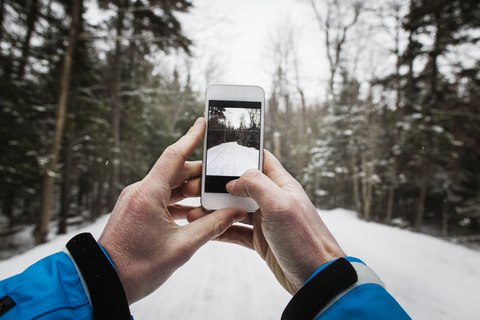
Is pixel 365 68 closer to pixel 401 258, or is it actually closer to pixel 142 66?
pixel 401 258

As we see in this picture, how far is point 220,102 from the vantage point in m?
1.14

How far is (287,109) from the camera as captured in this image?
387cm

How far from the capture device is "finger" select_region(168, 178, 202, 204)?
3.71 feet

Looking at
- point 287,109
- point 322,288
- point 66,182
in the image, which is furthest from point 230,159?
point 66,182

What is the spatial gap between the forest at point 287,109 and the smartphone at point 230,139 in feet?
6.58

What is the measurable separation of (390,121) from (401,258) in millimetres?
4988

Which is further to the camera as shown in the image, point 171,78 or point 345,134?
A: point 345,134

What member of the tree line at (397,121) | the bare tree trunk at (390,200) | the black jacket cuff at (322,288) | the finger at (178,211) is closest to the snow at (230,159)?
the finger at (178,211)

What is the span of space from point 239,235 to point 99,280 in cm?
76

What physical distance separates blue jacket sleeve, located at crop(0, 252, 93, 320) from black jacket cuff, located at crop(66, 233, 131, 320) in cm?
2

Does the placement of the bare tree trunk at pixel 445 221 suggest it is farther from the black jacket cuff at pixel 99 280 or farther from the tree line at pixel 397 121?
the black jacket cuff at pixel 99 280

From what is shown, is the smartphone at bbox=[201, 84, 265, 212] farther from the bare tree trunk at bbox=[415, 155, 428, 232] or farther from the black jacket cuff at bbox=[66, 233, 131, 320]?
the bare tree trunk at bbox=[415, 155, 428, 232]

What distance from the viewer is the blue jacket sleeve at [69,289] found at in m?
0.57

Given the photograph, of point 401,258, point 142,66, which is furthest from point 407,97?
point 142,66
